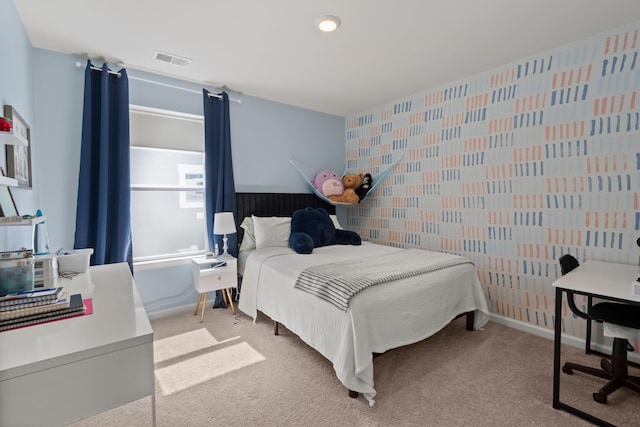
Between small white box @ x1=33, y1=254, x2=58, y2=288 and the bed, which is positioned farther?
the bed

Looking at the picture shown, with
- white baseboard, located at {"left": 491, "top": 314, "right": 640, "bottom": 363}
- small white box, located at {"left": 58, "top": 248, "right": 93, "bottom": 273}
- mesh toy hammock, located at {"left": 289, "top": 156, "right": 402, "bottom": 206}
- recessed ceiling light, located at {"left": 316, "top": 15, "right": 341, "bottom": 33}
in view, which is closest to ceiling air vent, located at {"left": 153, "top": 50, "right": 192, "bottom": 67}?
recessed ceiling light, located at {"left": 316, "top": 15, "right": 341, "bottom": 33}

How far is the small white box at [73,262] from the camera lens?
1817mm

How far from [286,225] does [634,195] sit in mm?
3012

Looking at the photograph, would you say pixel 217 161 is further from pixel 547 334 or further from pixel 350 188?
pixel 547 334

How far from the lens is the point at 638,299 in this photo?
1.50 metres

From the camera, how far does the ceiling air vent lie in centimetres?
264

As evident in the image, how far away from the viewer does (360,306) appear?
1.88 meters

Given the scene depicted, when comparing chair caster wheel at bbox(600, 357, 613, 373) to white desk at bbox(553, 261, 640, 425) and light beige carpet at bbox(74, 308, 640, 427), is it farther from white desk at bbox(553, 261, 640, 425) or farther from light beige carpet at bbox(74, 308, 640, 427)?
white desk at bbox(553, 261, 640, 425)

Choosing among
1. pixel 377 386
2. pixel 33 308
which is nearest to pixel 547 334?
pixel 377 386

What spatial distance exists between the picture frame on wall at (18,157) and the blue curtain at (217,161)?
58.5 inches

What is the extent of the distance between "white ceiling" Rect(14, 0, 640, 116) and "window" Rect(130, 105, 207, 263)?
1.69ft

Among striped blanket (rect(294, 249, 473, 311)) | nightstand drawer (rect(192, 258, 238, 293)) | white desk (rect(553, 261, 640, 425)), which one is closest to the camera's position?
white desk (rect(553, 261, 640, 425))

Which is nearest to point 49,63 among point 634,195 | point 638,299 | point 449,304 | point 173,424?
point 173,424

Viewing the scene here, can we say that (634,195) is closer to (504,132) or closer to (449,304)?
(504,132)
